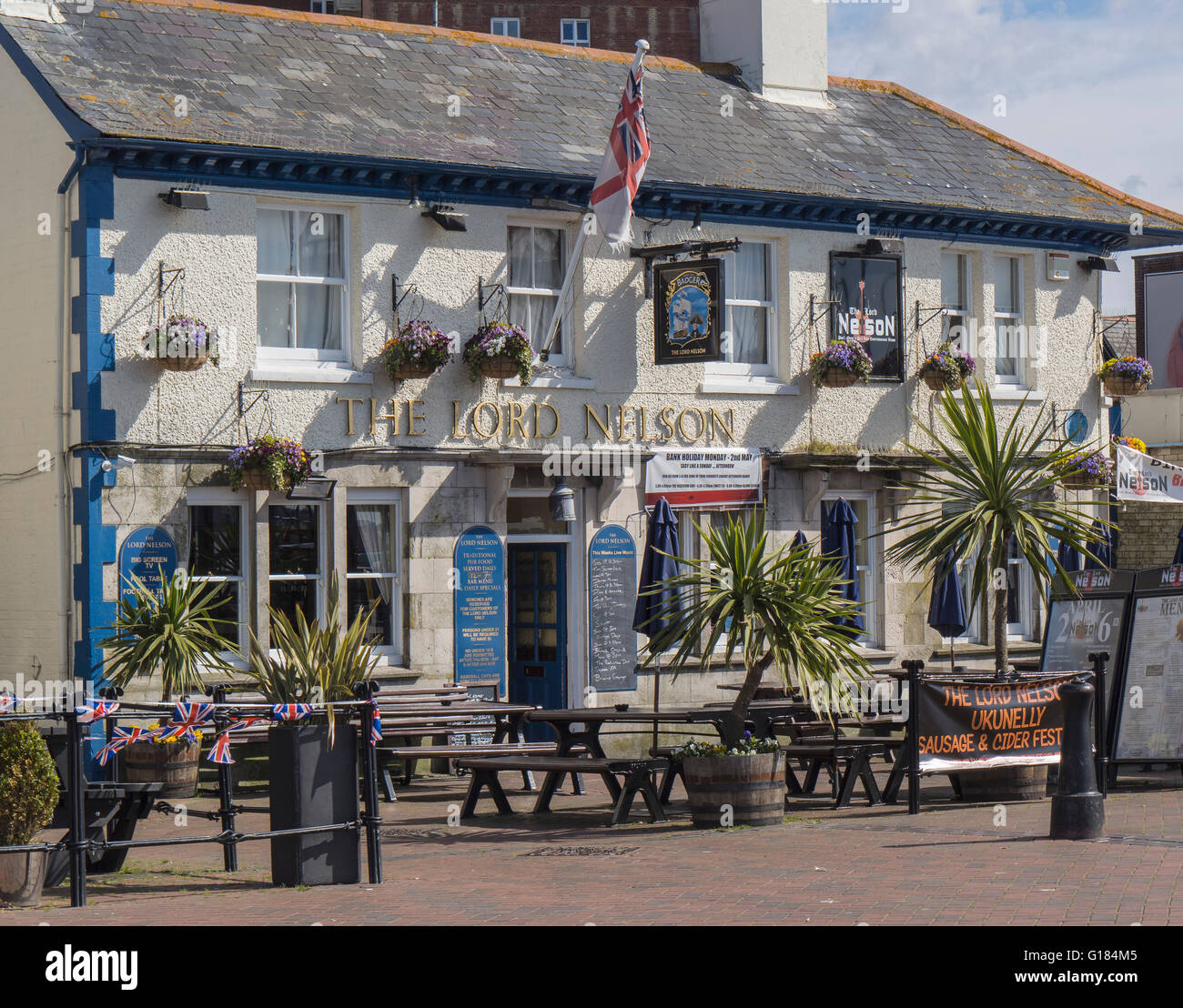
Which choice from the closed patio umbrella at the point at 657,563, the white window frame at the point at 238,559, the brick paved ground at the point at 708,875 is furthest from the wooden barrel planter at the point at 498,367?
the brick paved ground at the point at 708,875

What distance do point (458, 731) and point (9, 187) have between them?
7.14 metres

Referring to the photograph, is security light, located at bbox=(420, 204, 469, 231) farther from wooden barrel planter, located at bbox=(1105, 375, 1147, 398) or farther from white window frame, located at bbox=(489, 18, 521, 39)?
white window frame, located at bbox=(489, 18, 521, 39)

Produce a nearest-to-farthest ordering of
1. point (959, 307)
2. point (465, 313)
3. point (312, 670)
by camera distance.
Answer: point (312, 670)
point (465, 313)
point (959, 307)

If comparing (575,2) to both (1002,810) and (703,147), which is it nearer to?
(703,147)

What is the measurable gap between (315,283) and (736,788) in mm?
7178

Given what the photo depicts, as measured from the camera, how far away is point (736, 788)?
1275 centimetres

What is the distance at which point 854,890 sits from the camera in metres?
9.66

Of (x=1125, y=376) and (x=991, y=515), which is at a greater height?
(x=1125, y=376)

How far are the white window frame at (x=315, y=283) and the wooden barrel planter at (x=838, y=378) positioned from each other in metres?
5.71

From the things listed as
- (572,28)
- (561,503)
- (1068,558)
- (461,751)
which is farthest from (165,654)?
(572,28)

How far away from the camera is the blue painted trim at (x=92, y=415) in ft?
50.9

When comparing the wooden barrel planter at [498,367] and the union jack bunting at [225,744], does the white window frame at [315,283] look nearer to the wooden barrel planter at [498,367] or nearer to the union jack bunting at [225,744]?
the wooden barrel planter at [498,367]

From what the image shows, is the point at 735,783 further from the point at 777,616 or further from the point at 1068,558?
the point at 1068,558

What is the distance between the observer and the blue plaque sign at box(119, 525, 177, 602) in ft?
51.4
